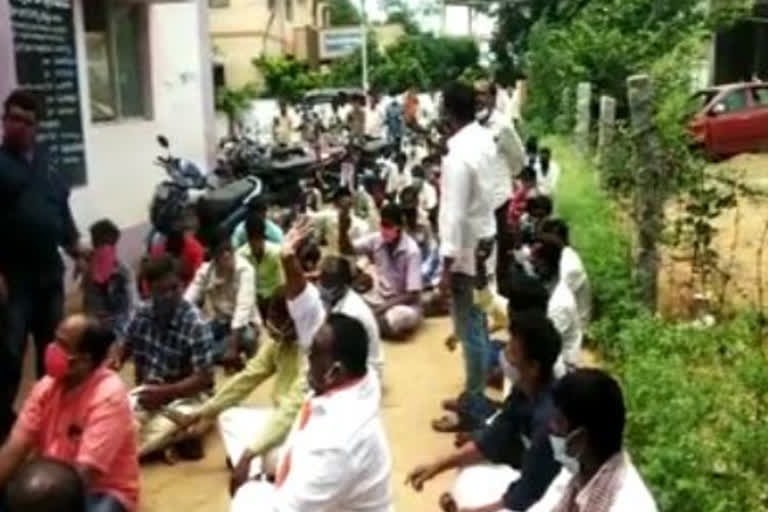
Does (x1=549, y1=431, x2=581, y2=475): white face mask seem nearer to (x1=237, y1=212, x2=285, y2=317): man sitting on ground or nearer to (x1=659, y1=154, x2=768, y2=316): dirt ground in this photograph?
(x1=659, y1=154, x2=768, y2=316): dirt ground

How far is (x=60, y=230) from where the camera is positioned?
578 centimetres

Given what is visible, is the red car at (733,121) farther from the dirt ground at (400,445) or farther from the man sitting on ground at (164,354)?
the man sitting on ground at (164,354)

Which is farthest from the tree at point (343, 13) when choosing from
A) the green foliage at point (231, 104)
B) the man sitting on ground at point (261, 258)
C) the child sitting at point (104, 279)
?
the child sitting at point (104, 279)

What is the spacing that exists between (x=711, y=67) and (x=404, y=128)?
7.86 metres

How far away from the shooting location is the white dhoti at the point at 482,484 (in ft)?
13.4

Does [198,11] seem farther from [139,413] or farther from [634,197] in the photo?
[139,413]

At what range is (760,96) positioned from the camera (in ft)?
65.7

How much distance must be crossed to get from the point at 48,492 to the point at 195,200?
7.64 metres

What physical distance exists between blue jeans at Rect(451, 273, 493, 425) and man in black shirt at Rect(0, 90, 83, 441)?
1970 millimetres

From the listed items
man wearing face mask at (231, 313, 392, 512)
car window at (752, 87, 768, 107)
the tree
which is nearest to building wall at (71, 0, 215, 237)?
man wearing face mask at (231, 313, 392, 512)

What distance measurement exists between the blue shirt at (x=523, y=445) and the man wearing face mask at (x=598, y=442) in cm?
40

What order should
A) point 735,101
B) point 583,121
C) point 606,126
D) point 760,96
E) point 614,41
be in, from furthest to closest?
point 760,96 < point 735,101 < point 614,41 < point 583,121 < point 606,126

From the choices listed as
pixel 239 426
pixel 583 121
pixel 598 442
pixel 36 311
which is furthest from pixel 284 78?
pixel 598 442

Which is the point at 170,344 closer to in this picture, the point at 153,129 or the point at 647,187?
the point at 647,187
